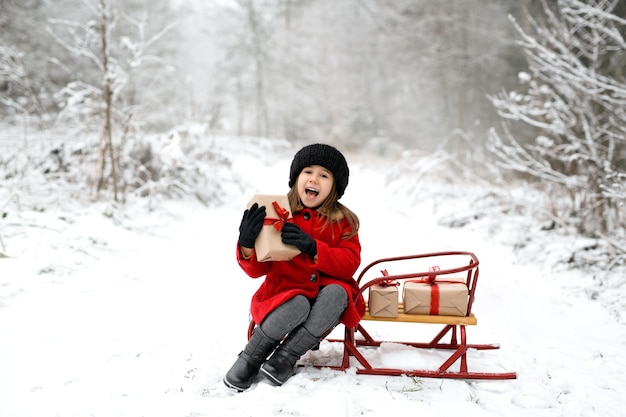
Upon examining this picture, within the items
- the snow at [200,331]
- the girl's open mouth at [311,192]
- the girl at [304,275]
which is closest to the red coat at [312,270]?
the girl at [304,275]

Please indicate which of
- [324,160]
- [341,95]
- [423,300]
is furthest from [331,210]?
[341,95]

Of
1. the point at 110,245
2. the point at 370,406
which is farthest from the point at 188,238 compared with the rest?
the point at 370,406

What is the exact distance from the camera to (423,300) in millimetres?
2818

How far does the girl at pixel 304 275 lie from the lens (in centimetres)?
265

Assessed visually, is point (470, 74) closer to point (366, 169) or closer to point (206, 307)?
point (366, 169)

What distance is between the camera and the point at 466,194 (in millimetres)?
9211

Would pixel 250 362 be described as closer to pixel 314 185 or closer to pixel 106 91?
pixel 314 185

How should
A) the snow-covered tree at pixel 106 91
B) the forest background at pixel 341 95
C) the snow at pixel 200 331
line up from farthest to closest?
the snow-covered tree at pixel 106 91 → the forest background at pixel 341 95 → the snow at pixel 200 331

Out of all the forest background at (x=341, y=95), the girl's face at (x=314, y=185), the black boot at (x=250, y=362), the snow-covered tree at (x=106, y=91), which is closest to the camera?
the black boot at (x=250, y=362)

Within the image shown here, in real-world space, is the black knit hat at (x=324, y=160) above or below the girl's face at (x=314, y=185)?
above

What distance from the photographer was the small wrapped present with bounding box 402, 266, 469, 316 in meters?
2.78

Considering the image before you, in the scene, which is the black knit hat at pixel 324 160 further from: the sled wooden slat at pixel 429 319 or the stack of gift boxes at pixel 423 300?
the sled wooden slat at pixel 429 319

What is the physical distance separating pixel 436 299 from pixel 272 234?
1.06m

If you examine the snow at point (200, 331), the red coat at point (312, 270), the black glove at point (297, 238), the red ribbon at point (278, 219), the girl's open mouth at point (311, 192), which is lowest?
the snow at point (200, 331)
